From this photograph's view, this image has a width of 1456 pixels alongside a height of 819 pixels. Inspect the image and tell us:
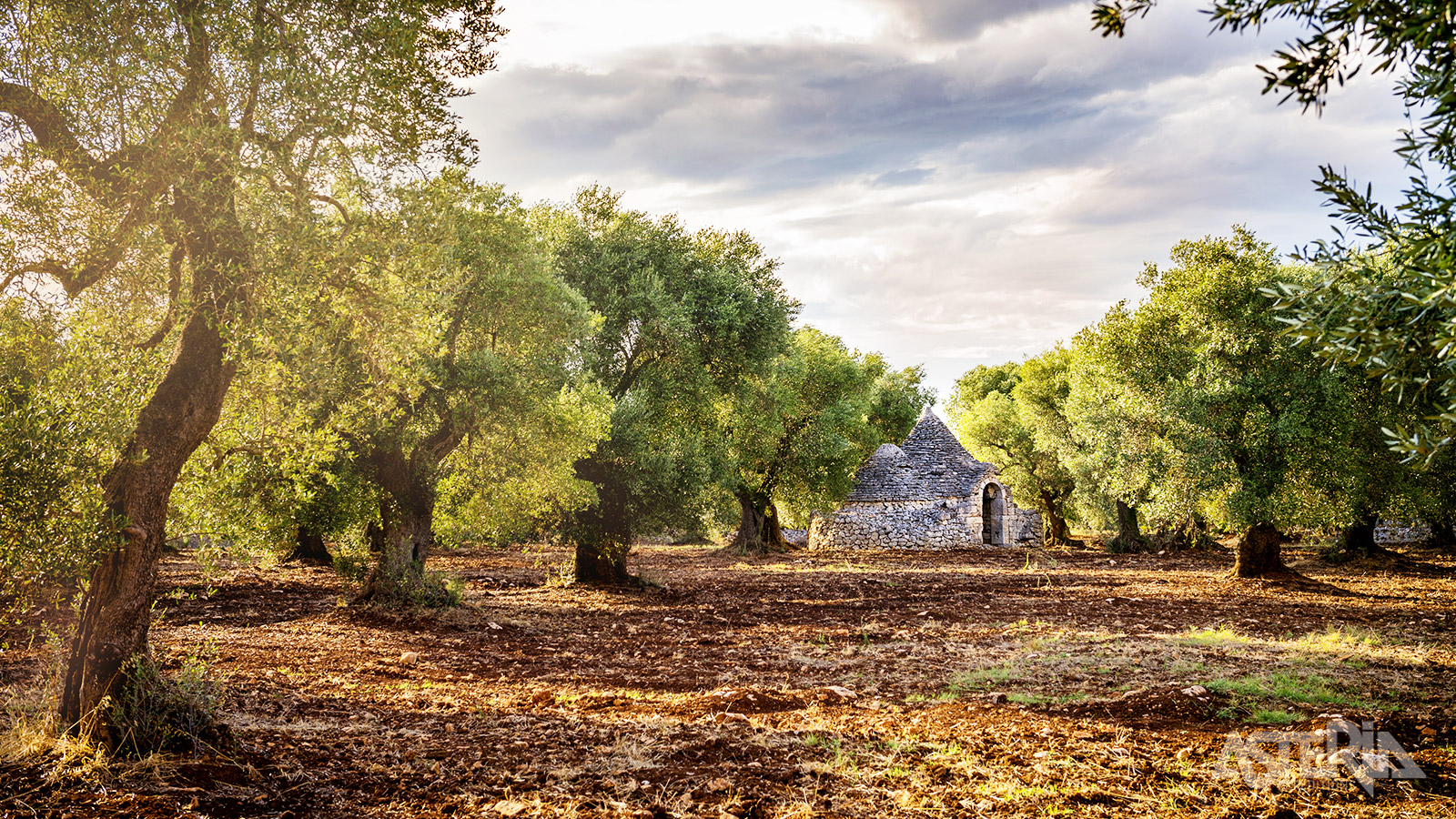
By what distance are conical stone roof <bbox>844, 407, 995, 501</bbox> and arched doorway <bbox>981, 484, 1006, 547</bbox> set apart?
3.11 meters

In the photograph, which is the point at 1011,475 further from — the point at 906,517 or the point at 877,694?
the point at 877,694

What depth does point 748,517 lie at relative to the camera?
4159 centimetres

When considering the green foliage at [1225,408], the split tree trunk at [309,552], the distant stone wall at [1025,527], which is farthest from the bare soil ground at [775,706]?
the distant stone wall at [1025,527]

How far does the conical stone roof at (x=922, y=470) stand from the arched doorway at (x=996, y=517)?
311cm

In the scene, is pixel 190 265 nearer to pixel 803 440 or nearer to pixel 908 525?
pixel 803 440

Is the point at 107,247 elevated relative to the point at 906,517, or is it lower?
elevated

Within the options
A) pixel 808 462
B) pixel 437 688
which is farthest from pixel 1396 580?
pixel 437 688

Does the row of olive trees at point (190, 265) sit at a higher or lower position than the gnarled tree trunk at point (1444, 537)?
higher

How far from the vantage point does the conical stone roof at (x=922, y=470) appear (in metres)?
43.2

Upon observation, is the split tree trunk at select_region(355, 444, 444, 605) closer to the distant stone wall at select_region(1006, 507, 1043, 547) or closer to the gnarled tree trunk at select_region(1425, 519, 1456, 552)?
the distant stone wall at select_region(1006, 507, 1043, 547)

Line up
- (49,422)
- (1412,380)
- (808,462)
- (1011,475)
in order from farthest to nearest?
1. (1011,475)
2. (808,462)
3. (49,422)
4. (1412,380)

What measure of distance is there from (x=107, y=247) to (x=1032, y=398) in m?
45.0
